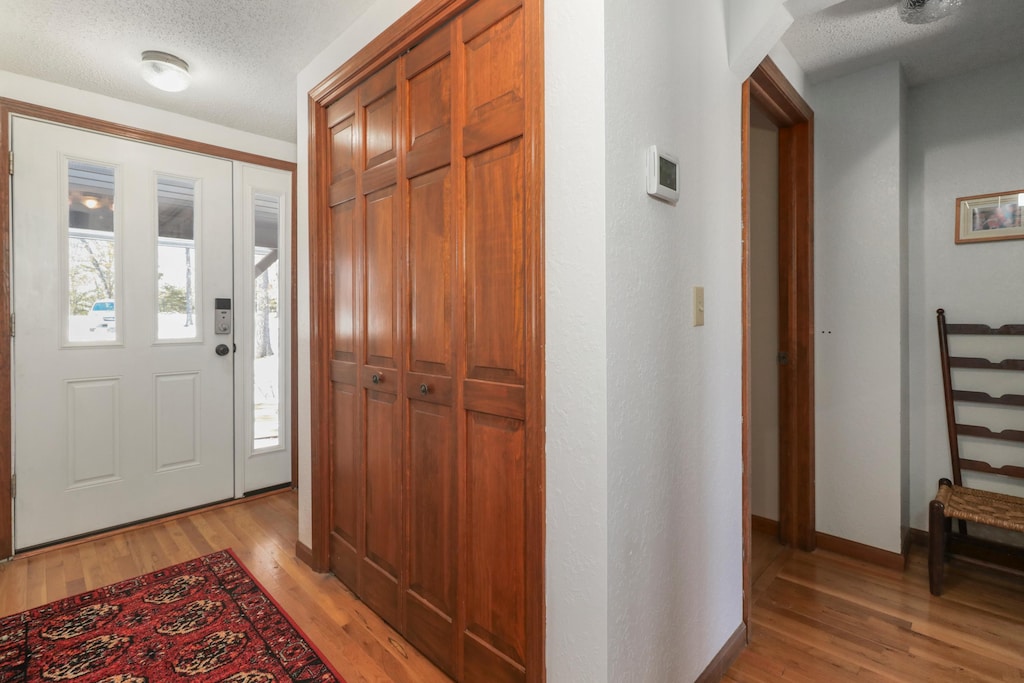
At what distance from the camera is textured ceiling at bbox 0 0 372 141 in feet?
6.36

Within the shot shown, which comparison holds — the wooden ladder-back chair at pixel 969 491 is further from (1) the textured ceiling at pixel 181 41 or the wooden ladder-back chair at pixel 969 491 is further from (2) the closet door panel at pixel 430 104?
(1) the textured ceiling at pixel 181 41

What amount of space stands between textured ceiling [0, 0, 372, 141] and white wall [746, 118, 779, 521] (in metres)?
2.18

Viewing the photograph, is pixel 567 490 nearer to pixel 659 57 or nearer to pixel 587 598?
pixel 587 598

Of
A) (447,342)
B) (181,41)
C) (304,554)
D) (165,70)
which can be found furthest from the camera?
(304,554)

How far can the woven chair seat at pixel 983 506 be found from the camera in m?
1.93

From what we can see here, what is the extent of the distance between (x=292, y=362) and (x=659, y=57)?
2.99m

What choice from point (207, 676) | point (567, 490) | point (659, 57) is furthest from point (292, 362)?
point (659, 57)

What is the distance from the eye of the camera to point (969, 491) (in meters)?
2.26

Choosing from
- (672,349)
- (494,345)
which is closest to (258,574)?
(494,345)

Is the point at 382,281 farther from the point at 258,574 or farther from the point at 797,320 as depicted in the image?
the point at 797,320

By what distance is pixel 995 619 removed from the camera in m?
1.94

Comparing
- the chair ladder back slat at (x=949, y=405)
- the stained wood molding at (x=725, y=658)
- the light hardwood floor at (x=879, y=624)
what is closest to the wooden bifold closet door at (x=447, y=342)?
the stained wood molding at (x=725, y=658)

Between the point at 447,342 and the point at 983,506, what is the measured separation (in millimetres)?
2365

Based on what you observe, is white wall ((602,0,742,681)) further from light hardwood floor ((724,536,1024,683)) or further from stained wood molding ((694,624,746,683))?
light hardwood floor ((724,536,1024,683))
